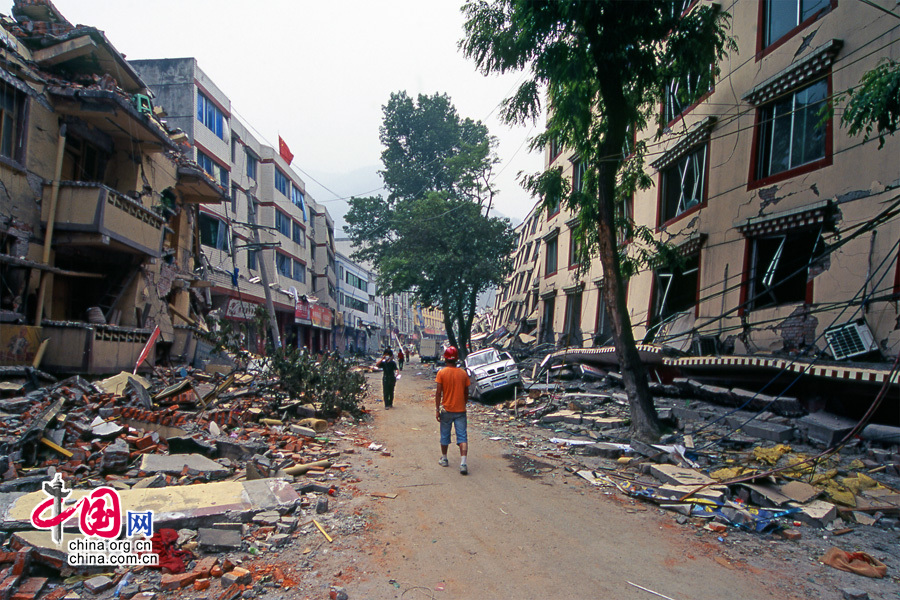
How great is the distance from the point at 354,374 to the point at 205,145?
49.8ft

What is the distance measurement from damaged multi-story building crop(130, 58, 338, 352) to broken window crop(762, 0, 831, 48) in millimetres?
16672

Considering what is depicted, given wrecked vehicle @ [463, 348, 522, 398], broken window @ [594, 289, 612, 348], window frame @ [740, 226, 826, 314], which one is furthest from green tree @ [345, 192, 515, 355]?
window frame @ [740, 226, 826, 314]

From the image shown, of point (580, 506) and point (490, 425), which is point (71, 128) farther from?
point (580, 506)

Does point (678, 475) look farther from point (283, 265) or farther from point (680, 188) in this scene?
point (283, 265)

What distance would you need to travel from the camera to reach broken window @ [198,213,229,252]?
21.8 metres

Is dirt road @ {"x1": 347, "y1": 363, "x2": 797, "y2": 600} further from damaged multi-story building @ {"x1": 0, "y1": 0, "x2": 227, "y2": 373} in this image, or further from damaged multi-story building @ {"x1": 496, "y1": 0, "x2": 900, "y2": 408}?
damaged multi-story building @ {"x1": 0, "y1": 0, "x2": 227, "y2": 373}

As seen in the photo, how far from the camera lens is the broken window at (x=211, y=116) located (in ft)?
71.0

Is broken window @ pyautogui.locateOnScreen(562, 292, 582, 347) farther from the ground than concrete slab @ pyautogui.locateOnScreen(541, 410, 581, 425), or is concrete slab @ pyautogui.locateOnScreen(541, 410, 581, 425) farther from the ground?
broken window @ pyautogui.locateOnScreen(562, 292, 582, 347)

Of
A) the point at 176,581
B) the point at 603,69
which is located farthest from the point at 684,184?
the point at 176,581

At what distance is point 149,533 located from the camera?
14.0ft

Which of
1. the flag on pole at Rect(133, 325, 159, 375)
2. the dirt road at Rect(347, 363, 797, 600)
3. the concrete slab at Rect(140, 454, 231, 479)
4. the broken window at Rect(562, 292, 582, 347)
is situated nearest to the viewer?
the dirt road at Rect(347, 363, 797, 600)

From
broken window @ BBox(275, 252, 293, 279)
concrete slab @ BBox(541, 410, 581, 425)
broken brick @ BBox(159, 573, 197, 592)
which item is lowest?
concrete slab @ BBox(541, 410, 581, 425)

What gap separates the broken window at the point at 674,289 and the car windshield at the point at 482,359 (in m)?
5.46

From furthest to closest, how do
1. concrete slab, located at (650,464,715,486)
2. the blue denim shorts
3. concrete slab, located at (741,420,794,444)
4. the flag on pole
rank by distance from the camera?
1. the flag on pole
2. concrete slab, located at (741,420,794,444)
3. the blue denim shorts
4. concrete slab, located at (650,464,715,486)
